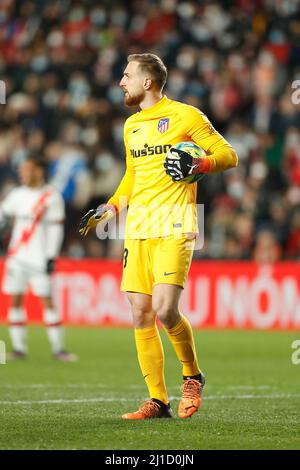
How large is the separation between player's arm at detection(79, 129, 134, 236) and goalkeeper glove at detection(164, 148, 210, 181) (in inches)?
25.1

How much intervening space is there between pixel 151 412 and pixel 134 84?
2.17 meters

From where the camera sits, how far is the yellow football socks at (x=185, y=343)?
7078 millimetres

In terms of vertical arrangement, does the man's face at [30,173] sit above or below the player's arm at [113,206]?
above

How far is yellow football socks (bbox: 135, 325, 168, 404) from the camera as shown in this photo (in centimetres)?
719

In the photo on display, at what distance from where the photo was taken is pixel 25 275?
12859 millimetres

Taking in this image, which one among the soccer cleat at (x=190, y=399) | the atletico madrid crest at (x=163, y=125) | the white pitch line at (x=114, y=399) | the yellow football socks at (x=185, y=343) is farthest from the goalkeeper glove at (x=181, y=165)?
the white pitch line at (x=114, y=399)

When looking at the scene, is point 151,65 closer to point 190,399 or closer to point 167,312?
point 167,312

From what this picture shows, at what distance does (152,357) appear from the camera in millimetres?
7203

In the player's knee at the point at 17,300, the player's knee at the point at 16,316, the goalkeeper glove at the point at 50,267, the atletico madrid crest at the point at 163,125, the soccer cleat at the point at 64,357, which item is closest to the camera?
the atletico madrid crest at the point at 163,125

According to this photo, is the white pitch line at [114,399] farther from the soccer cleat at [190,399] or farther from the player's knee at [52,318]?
the player's knee at [52,318]

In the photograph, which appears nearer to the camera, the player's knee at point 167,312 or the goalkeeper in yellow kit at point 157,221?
the player's knee at point 167,312

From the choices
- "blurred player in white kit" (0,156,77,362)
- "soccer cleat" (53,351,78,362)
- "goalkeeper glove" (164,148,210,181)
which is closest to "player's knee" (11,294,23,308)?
"blurred player in white kit" (0,156,77,362)

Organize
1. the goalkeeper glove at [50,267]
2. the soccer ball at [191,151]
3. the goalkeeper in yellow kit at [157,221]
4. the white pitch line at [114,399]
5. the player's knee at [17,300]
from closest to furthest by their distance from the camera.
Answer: the soccer ball at [191,151] < the goalkeeper in yellow kit at [157,221] < the white pitch line at [114,399] < the goalkeeper glove at [50,267] < the player's knee at [17,300]

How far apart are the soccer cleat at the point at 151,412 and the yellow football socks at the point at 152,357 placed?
5 cm
